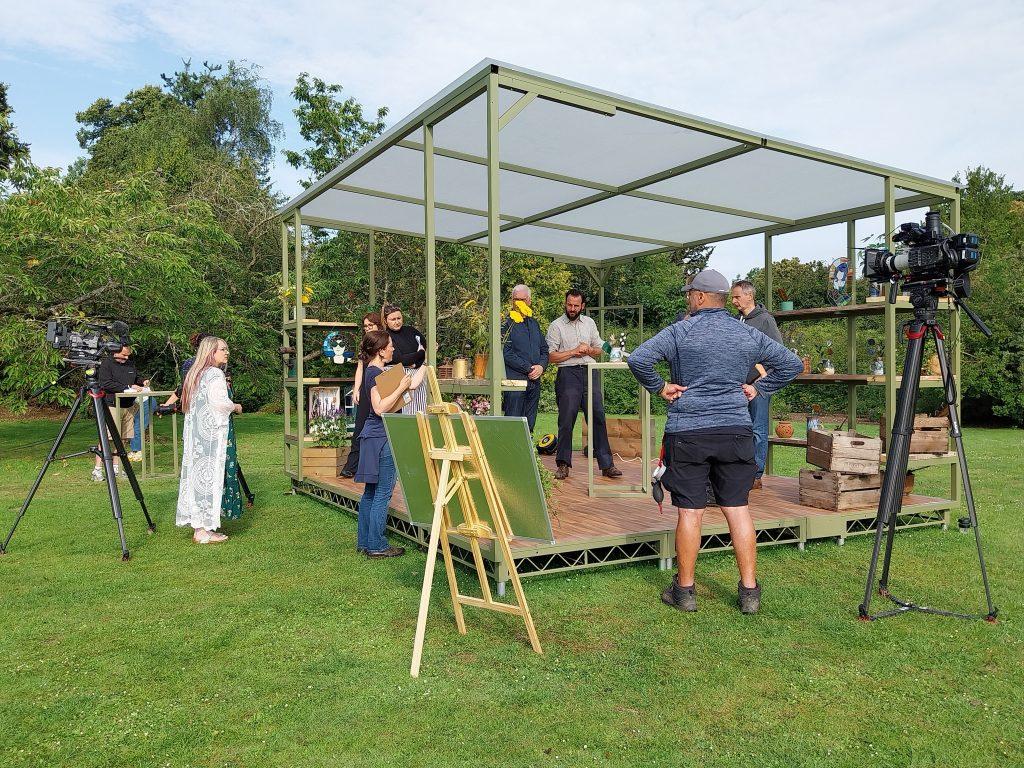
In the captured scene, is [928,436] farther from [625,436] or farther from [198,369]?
[198,369]

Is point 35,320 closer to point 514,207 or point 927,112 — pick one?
point 514,207

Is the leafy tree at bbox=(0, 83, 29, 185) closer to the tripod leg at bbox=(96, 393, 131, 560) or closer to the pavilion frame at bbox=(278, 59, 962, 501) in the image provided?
the pavilion frame at bbox=(278, 59, 962, 501)

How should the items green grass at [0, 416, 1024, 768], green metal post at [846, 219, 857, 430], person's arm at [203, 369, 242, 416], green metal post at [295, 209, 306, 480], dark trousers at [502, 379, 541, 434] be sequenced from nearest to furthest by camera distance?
green grass at [0, 416, 1024, 768]
person's arm at [203, 369, 242, 416]
green metal post at [846, 219, 857, 430]
dark trousers at [502, 379, 541, 434]
green metal post at [295, 209, 306, 480]

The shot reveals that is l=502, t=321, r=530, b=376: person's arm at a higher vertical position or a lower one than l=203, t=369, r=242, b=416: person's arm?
higher

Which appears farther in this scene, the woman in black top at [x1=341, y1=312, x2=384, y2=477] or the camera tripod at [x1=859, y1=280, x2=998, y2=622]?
the woman in black top at [x1=341, y1=312, x2=384, y2=477]

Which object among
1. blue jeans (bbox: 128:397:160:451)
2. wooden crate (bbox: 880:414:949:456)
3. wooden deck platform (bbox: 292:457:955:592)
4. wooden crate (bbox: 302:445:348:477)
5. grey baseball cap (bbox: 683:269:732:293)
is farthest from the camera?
blue jeans (bbox: 128:397:160:451)

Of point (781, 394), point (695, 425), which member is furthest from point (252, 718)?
point (781, 394)

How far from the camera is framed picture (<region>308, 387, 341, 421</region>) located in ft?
26.6

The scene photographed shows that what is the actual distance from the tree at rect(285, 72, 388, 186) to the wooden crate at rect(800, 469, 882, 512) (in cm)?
1489

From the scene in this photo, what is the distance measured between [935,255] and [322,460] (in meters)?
5.79

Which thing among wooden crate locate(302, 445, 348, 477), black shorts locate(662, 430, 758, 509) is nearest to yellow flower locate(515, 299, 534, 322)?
wooden crate locate(302, 445, 348, 477)

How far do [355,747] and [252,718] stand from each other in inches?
19.7

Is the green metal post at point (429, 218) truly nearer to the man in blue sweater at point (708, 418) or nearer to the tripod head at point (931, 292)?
the man in blue sweater at point (708, 418)

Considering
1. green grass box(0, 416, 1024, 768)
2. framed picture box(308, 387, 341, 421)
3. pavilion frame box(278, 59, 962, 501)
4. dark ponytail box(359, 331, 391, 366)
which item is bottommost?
green grass box(0, 416, 1024, 768)
